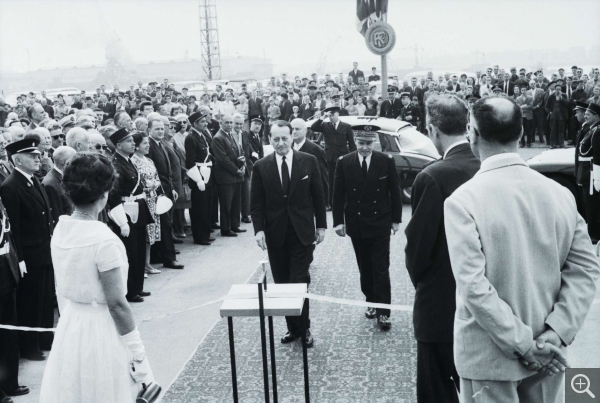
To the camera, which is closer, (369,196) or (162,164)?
(369,196)

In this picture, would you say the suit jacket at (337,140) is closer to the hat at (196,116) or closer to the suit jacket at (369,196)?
the hat at (196,116)

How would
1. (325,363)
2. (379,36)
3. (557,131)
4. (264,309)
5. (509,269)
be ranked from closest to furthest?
(509,269)
(264,309)
(325,363)
(379,36)
(557,131)

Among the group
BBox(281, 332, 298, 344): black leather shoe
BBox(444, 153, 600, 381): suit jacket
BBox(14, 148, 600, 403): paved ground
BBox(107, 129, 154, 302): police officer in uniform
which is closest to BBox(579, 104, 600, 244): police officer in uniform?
BBox(14, 148, 600, 403): paved ground

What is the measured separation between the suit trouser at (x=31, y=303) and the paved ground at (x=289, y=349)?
0.20 m

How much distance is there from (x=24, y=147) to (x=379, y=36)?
38.9 feet

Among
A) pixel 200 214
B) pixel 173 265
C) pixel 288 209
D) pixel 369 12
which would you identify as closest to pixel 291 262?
pixel 288 209

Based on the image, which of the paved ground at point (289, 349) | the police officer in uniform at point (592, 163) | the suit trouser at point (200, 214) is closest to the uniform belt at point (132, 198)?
the paved ground at point (289, 349)

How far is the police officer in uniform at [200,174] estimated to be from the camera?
35.5ft

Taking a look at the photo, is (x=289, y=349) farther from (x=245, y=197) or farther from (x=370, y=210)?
(x=245, y=197)

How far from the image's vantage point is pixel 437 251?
12.6ft

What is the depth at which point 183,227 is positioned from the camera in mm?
11922

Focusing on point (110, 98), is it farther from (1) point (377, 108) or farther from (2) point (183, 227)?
(2) point (183, 227)

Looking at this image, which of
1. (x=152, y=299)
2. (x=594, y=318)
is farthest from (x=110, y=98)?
(x=594, y=318)

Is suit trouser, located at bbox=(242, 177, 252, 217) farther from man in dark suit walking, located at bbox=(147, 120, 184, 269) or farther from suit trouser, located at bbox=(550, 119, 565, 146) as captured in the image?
suit trouser, located at bbox=(550, 119, 565, 146)
